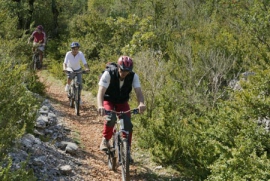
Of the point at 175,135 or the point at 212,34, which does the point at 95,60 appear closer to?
the point at 212,34

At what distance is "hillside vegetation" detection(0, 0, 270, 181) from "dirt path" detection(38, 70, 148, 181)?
0.98m

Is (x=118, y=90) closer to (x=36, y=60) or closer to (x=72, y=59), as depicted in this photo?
(x=72, y=59)

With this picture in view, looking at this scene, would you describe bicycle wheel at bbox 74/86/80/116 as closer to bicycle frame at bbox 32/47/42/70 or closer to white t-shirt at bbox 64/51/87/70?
white t-shirt at bbox 64/51/87/70

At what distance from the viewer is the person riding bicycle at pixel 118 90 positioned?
501 cm

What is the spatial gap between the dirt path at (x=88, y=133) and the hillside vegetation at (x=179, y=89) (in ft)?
3.20

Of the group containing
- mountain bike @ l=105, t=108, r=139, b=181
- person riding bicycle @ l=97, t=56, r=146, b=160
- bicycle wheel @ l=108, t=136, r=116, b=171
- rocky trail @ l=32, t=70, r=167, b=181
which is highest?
person riding bicycle @ l=97, t=56, r=146, b=160

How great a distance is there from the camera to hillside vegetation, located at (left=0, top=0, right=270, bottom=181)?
4594mm

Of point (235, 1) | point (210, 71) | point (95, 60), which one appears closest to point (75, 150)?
point (210, 71)

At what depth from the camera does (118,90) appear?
17.6 feet

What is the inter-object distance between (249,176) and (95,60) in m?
12.3

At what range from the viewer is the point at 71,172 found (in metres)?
5.37

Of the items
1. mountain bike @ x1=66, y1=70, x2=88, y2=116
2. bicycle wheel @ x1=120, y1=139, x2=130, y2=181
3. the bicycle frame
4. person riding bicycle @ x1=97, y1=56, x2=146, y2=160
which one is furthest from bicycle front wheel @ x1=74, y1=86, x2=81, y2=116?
the bicycle frame

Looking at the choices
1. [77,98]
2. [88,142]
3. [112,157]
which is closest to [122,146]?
[112,157]

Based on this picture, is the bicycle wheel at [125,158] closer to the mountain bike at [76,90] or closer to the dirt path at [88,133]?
the dirt path at [88,133]
